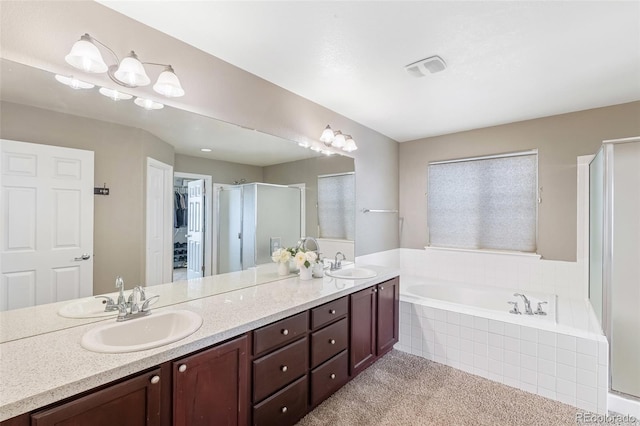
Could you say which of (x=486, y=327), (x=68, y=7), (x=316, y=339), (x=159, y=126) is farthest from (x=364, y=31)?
(x=486, y=327)

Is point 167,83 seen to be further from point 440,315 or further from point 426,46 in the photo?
point 440,315

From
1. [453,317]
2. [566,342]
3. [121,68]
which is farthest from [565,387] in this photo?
[121,68]

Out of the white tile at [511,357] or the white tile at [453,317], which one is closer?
the white tile at [511,357]

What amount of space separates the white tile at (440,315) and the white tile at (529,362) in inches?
24.0

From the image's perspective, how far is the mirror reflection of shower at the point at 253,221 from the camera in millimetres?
2133

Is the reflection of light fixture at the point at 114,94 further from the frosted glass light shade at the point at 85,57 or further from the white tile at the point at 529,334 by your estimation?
the white tile at the point at 529,334

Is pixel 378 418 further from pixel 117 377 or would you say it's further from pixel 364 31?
pixel 364 31

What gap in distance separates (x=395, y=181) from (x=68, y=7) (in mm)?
3579

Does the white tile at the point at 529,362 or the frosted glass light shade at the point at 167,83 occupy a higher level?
the frosted glass light shade at the point at 167,83

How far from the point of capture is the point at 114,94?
1.56m

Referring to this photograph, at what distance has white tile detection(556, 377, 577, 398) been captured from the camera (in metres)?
2.13

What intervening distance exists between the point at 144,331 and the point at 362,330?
60.6 inches

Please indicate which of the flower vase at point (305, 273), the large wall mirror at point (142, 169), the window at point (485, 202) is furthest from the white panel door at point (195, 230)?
the window at point (485, 202)

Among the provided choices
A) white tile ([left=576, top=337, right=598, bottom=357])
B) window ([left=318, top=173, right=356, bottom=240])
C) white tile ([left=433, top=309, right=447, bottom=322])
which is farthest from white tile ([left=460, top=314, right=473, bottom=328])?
window ([left=318, top=173, right=356, bottom=240])
